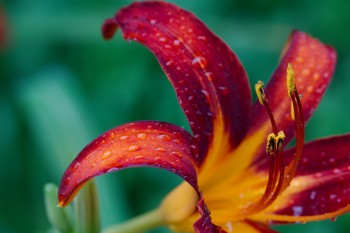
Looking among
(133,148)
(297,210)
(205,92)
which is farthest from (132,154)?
(297,210)

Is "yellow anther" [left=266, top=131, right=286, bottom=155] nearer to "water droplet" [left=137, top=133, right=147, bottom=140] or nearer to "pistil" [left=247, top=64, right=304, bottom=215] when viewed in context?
"pistil" [left=247, top=64, right=304, bottom=215]

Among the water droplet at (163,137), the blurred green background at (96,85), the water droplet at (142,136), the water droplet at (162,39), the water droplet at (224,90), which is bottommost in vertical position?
the blurred green background at (96,85)

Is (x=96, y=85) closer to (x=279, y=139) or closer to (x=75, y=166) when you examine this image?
(x=279, y=139)

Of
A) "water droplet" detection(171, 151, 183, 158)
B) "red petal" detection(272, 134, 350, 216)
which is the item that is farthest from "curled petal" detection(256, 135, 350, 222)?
"water droplet" detection(171, 151, 183, 158)

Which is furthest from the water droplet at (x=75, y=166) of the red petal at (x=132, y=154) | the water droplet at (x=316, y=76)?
the water droplet at (x=316, y=76)

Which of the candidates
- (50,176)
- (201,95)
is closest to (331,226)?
(50,176)

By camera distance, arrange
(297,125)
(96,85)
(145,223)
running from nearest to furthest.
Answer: (297,125) → (145,223) → (96,85)

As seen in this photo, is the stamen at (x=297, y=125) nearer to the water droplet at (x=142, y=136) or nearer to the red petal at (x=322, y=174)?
the red petal at (x=322, y=174)
